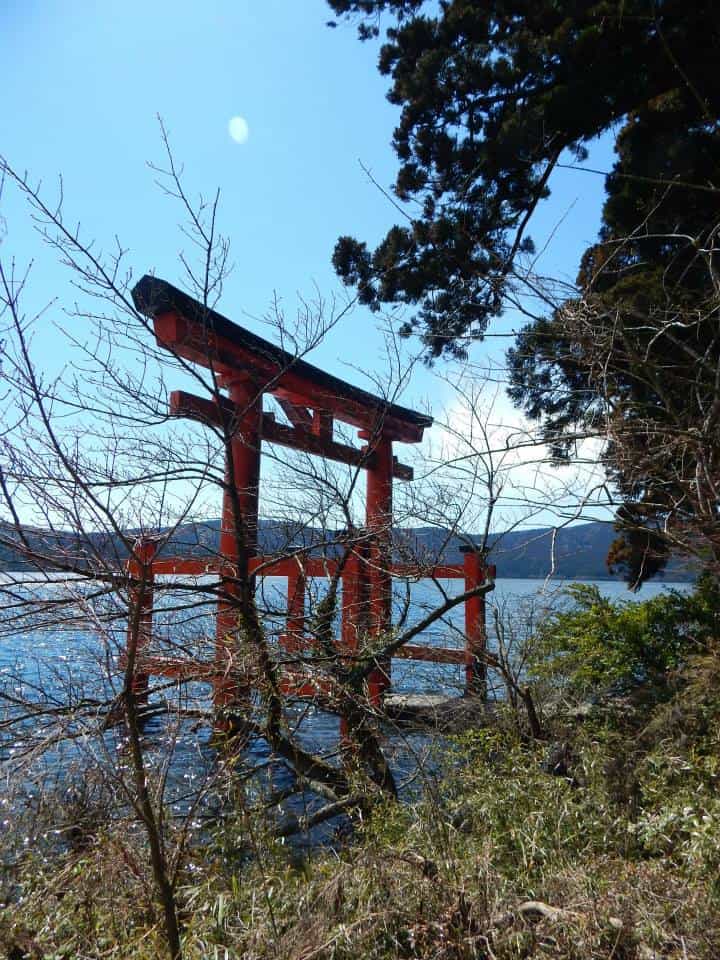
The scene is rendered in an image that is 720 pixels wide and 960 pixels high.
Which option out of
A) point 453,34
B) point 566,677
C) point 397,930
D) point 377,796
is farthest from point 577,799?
point 453,34

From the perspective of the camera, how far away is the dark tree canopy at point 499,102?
13.5 ft

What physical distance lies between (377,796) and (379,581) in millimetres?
2163

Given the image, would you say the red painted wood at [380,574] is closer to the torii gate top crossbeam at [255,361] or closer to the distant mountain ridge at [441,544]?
the distant mountain ridge at [441,544]

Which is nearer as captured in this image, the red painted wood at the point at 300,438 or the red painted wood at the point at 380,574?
the red painted wood at the point at 380,574

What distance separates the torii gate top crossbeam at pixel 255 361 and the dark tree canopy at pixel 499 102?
1074 mm

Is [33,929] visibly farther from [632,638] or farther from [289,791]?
[632,638]

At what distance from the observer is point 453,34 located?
466 cm

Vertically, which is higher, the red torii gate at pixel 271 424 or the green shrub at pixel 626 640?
the red torii gate at pixel 271 424

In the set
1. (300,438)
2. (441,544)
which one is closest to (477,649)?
(441,544)

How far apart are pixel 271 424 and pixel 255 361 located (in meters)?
0.52

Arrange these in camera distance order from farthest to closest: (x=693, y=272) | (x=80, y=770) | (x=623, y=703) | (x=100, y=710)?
(x=623, y=703) < (x=693, y=272) < (x=100, y=710) < (x=80, y=770)

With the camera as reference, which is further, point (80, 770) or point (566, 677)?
point (566, 677)

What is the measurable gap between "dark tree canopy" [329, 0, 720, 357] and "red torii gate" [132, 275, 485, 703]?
1164 millimetres

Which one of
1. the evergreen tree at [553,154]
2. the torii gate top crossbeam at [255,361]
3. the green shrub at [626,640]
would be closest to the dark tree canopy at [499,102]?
the evergreen tree at [553,154]
